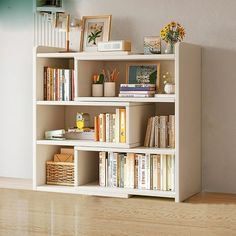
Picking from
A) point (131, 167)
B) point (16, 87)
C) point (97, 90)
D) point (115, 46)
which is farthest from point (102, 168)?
point (16, 87)

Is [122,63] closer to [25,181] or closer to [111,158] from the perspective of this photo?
[111,158]

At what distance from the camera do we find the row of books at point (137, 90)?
173 inches

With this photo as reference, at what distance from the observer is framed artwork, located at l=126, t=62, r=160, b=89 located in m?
4.67

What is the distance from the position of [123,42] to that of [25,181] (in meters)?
1.42

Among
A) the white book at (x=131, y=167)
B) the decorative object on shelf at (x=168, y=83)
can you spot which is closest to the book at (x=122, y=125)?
the white book at (x=131, y=167)

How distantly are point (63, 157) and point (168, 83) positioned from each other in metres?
0.98

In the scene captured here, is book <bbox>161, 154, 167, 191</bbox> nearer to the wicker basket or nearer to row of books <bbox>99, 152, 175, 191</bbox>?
row of books <bbox>99, 152, 175, 191</bbox>

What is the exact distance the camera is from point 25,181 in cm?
509

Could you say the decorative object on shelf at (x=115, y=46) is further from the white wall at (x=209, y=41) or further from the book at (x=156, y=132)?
the book at (x=156, y=132)

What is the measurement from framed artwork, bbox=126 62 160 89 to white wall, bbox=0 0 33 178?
87 centimetres

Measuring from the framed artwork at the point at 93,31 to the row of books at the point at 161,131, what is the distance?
76cm

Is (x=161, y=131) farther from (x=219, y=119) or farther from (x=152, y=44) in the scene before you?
(x=152, y=44)

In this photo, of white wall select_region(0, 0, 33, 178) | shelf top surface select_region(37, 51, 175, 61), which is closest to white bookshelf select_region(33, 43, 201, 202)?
shelf top surface select_region(37, 51, 175, 61)

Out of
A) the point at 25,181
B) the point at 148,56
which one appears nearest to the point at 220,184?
the point at 148,56
